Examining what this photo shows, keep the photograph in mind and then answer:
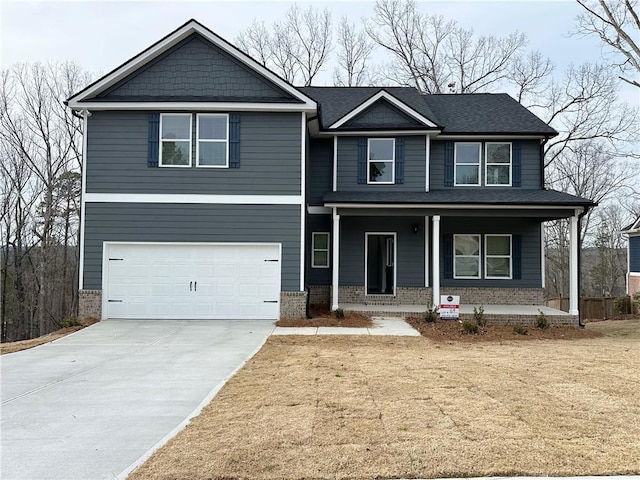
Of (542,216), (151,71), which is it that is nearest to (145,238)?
(151,71)

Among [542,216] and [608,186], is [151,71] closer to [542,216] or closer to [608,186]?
[542,216]

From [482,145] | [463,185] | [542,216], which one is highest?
[482,145]

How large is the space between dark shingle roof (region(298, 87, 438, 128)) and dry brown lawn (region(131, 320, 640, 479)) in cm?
1031

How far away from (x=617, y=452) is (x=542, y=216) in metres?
11.5

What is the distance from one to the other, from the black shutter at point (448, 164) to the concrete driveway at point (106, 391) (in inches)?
316

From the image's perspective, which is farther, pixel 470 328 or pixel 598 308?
pixel 598 308

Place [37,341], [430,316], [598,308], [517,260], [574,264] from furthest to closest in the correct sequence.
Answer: [598,308] < [517,260] < [574,264] < [430,316] < [37,341]

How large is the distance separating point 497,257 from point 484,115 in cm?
500

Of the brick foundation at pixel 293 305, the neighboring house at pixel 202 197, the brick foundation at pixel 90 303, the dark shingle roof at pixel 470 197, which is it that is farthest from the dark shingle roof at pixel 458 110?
the brick foundation at pixel 90 303

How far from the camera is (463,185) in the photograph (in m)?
17.1

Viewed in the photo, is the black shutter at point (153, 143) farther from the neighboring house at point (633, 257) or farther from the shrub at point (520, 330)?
the neighboring house at point (633, 257)

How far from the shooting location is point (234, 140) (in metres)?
14.3

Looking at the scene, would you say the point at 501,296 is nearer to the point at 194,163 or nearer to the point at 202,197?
the point at 202,197

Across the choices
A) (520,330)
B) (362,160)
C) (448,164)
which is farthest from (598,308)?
(362,160)
